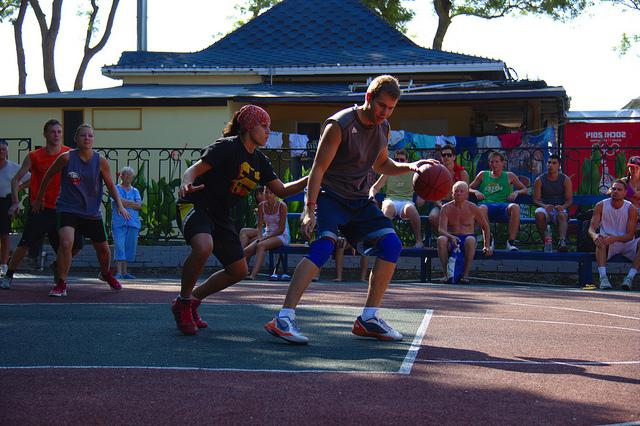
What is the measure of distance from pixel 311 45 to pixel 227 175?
20183 mm

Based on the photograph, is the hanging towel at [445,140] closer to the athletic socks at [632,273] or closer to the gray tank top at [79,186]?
the athletic socks at [632,273]

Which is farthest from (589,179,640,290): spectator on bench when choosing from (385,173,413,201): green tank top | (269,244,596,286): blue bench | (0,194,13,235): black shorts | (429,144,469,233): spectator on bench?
(0,194,13,235): black shorts

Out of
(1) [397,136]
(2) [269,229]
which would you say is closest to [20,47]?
(1) [397,136]

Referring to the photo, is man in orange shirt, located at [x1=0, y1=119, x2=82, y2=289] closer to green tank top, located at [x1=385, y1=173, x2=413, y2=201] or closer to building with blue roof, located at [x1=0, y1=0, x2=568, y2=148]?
green tank top, located at [x1=385, y1=173, x2=413, y2=201]

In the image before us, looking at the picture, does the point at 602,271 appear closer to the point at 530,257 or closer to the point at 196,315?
the point at 530,257

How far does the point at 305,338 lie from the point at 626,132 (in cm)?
1515

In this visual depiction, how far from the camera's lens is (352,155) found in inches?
300

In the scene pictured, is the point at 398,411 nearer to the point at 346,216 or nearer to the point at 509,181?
the point at 346,216

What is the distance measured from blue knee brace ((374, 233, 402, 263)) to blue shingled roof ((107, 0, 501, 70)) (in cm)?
1662

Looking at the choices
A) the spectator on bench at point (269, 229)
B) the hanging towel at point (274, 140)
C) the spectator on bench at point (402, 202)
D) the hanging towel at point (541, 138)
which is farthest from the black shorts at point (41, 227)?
the hanging towel at point (541, 138)

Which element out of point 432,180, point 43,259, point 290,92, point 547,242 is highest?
point 290,92

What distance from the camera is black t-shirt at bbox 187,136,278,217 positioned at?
7.90 metres

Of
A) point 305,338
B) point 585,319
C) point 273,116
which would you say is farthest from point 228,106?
point 305,338

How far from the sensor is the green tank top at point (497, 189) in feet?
51.0
